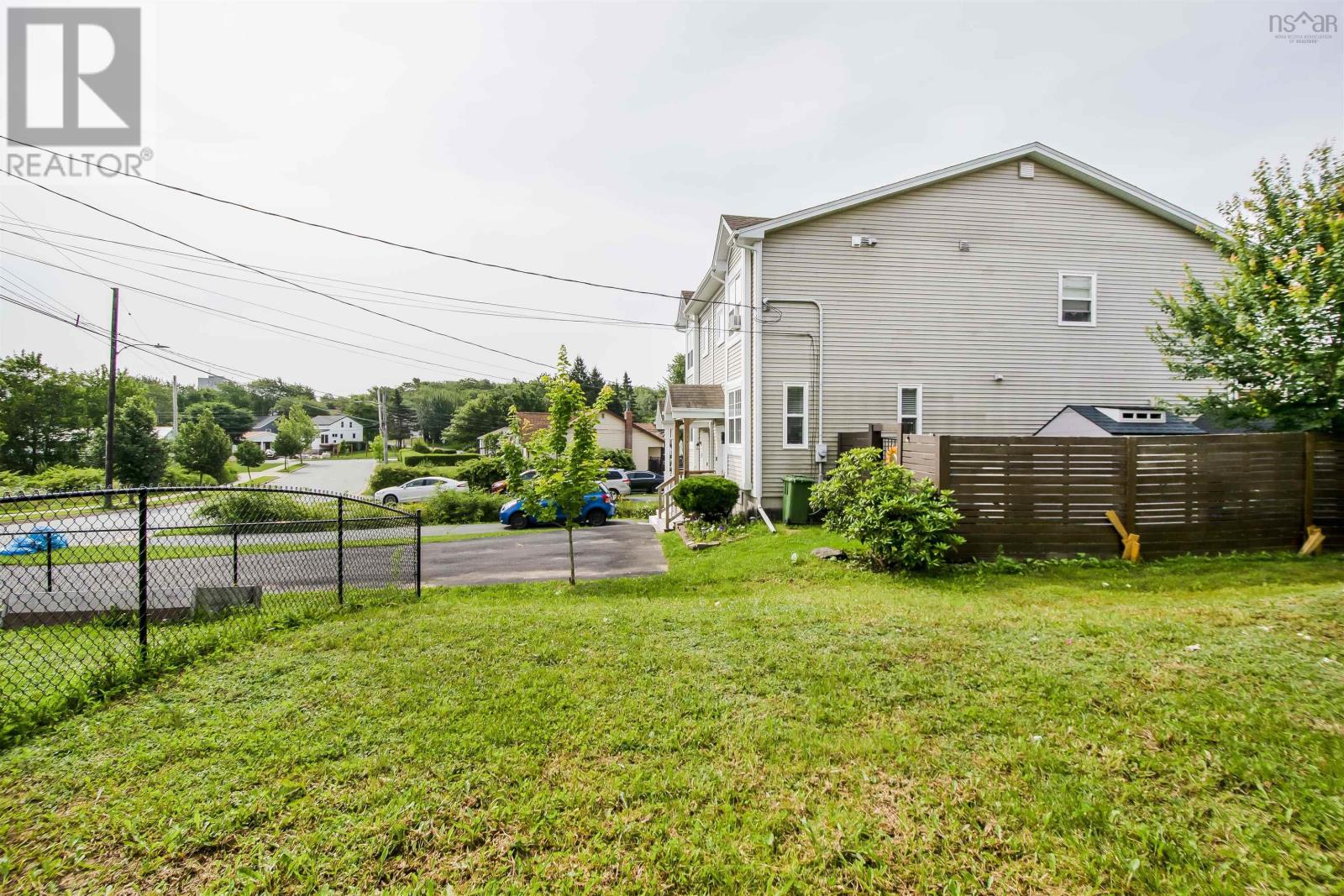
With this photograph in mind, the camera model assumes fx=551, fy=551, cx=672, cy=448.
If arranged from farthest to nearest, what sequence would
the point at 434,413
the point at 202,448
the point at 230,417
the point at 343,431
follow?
1. the point at 343,431
2. the point at 434,413
3. the point at 230,417
4. the point at 202,448

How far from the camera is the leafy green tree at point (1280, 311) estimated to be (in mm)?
7898

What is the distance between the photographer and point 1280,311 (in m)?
8.32

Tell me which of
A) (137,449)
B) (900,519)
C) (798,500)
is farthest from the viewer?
(137,449)

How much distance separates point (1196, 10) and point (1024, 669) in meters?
12.1

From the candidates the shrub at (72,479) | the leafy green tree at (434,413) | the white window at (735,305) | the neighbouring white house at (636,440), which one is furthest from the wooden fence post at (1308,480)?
the leafy green tree at (434,413)

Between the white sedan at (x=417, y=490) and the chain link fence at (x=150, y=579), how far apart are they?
1624 centimetres

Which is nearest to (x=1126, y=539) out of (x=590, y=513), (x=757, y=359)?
(x=757, y=359)

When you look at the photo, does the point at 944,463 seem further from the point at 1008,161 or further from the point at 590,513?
the point at 590,513

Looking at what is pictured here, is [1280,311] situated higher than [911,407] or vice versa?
[1280,311]

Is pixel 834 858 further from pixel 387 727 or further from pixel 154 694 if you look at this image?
pixel 154 694

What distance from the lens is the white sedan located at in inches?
907

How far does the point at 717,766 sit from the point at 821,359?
1104 centimetres

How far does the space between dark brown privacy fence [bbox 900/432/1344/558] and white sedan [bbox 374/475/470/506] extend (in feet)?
64.9

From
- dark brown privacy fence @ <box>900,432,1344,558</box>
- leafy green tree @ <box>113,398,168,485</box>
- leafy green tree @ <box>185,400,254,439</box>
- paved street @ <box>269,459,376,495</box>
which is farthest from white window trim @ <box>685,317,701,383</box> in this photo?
leafy green tree @ <box>185,400,254,439</box>
